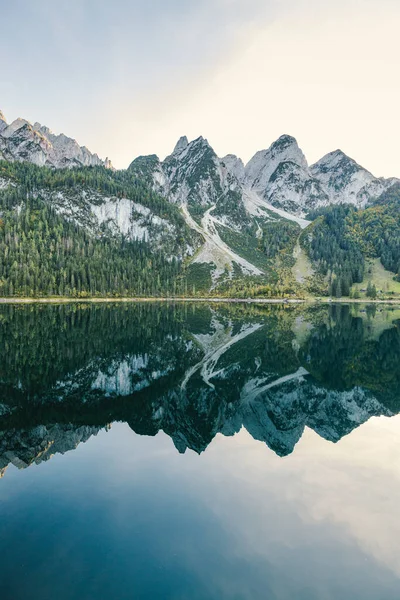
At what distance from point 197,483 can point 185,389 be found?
13.9 metres

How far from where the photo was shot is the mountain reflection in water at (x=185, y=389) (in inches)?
826

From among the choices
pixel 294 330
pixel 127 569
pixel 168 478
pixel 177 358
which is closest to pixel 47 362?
pixel 177 358

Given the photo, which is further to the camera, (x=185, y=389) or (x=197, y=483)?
(x=185, y=389)

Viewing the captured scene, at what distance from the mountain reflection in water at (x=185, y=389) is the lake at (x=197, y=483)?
16cm

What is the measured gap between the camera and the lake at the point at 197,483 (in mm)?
10125

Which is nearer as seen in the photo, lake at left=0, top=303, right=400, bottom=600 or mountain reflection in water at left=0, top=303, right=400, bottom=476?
lake at left=0, top=303, right=400, bottom=600

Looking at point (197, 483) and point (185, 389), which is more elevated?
point (197, 483)

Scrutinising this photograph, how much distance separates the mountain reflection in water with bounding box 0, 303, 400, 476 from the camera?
20969mm

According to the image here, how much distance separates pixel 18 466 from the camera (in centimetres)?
1625

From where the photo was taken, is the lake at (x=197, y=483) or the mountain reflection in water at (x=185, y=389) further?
the mountain reflection in water at (x=185, y=389)

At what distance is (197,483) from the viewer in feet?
51.0

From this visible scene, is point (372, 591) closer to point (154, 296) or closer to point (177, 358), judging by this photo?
point (177, 358)

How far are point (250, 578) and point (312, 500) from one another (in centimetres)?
524

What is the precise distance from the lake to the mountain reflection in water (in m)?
0.16
